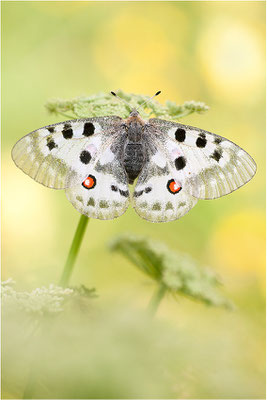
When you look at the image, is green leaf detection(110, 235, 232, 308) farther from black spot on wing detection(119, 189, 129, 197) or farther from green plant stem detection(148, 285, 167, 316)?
black spot on wing detection(119, 189, 129, 197)

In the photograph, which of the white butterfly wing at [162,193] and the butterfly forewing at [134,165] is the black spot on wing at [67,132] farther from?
the white butterfly wing at [162,193]

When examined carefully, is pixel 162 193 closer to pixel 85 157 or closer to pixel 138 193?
pixel 138 193

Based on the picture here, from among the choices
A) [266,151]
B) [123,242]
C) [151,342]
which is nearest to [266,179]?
[266,151]

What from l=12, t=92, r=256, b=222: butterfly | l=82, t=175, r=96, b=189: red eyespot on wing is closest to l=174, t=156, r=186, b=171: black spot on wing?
l=12, t=92, r=256, b=222: butterfly

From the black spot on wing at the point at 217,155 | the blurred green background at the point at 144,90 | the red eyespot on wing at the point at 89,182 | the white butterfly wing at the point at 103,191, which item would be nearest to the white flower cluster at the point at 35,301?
the white butterfly wing at the point at 103,191

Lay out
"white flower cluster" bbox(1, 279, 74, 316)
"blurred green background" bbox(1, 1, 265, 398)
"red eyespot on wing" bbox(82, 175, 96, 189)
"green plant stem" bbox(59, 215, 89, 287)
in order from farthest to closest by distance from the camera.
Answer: "blurred green background" bbox(1, 1, 265, 398) → "red eyespot on wing" bbox(82, 175, 96, 189) → "green plant stem" bbox(59, 215, 89, 287) → "white flower cluster" bbox(1, 279, 74, 316)

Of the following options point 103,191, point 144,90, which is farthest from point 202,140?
point 144,90

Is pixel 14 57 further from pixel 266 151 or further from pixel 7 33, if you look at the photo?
pixel 266 151
